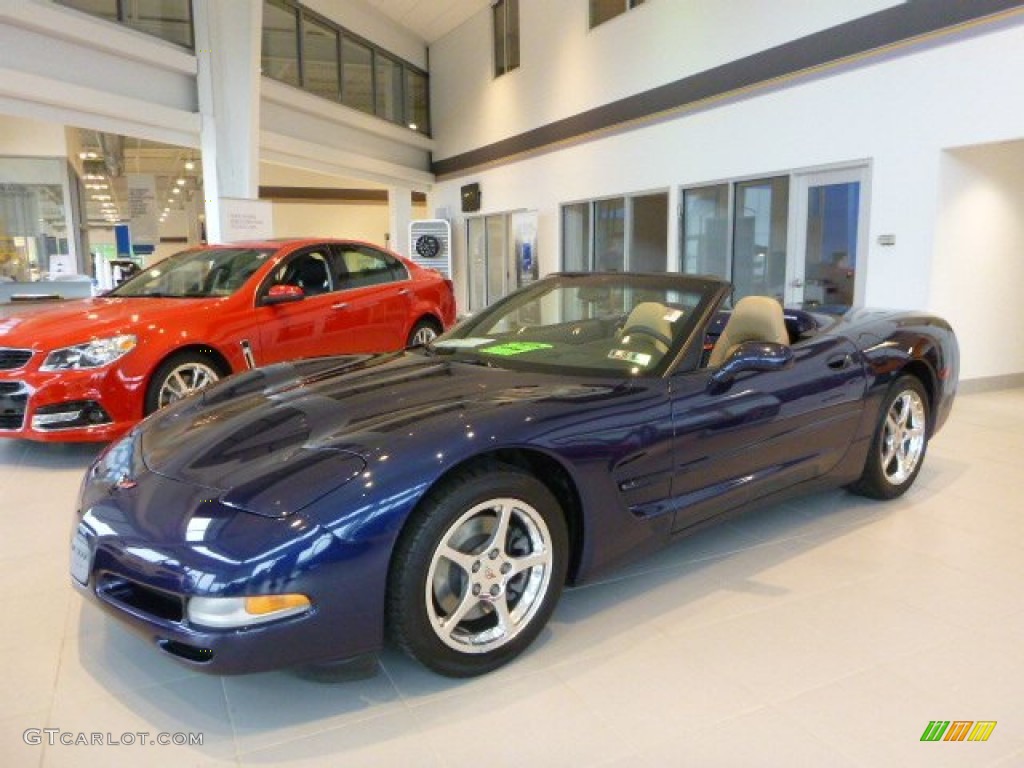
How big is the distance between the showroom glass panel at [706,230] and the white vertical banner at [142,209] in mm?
9502

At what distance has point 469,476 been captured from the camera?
201 centimetres

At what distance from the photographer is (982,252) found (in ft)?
21.5

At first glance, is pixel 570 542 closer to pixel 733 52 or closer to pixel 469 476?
pixel 469 476

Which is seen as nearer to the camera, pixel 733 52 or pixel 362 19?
pixel 733 52

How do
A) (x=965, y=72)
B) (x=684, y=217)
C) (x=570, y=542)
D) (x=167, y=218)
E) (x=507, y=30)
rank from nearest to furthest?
(x=570, y=542) → (x=965, y=72) → (x=684, y=217) → (x=507, y=30) → (x=167, y=218)

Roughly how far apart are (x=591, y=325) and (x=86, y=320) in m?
3.06

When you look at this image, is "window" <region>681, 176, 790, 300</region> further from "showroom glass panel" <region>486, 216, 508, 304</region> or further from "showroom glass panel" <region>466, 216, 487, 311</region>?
"showroom glass panel" <region>466, 216, 487, 311</region>

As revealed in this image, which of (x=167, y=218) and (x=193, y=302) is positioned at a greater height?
(x=167, y=218)

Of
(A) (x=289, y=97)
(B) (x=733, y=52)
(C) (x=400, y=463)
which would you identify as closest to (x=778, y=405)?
(C) (x=400, y=463)

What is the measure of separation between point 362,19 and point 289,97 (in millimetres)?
3428

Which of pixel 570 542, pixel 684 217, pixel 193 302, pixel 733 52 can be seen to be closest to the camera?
pixel 570 542

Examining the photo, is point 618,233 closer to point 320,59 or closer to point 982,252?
point 982,252

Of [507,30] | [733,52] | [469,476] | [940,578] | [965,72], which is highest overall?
[507,30]

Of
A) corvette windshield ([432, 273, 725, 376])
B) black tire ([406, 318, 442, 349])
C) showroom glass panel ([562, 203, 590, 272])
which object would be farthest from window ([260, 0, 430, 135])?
corvette windshield ([432, 273, 725, 376])
